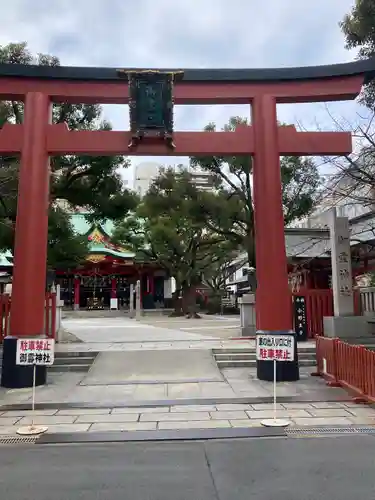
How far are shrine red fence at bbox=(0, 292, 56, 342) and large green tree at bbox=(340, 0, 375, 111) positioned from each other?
11.3 metres

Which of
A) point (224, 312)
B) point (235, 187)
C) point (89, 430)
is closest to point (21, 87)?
point (89, 430)

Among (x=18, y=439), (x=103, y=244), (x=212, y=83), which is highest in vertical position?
(x=103, y=244)

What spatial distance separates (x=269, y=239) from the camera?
1045cm

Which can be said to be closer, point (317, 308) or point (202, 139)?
point (202, 139)

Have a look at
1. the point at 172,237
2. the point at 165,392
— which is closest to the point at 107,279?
the point at 172,237

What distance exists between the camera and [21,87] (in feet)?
34.8

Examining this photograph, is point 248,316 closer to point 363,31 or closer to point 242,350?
point 242,350

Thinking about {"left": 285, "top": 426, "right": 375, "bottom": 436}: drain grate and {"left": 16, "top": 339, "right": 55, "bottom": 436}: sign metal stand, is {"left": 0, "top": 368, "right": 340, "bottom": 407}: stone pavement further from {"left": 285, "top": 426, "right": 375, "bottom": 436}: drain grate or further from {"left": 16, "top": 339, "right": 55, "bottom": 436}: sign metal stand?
{"left": 285, "top": 426, "right": 375, "bottom": 436}: drain grate

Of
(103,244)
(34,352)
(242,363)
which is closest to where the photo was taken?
(34,352)

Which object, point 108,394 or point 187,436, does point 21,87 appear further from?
point 187,436

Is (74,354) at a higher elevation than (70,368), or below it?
higher

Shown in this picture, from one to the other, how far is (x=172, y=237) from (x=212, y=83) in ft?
70.0

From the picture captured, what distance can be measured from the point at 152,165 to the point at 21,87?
100278 mm

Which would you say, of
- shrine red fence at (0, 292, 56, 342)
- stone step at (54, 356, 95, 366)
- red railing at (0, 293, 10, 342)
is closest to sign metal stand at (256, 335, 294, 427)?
stone step at (54, 356, 95, 366)
